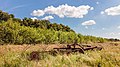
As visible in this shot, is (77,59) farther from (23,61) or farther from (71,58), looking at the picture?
(23,61)

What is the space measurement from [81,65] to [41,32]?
47.8 metres

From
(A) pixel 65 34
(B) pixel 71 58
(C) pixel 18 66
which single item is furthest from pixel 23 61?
(A) pixel 65 34

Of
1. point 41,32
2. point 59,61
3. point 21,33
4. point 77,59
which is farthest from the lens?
point 41,32

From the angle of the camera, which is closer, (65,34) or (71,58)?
(71,58)

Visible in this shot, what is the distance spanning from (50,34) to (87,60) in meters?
47.1

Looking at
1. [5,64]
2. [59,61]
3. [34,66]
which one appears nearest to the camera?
[34,66]

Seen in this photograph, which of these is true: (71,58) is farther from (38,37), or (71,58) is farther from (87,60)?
(38,37)

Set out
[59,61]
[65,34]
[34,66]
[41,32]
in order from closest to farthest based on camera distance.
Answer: [34,66], [59,61], [41,32], [65,34]

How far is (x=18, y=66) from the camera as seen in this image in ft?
28.4

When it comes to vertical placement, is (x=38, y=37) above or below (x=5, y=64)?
below

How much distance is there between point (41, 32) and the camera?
56.9 metres

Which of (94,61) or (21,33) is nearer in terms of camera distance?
(94,61)

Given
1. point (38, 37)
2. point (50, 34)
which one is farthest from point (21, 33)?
point (50, 34)

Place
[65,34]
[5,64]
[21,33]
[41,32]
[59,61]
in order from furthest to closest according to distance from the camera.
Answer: [65,34] < [41,32] < [21,33] < [59,61] < [5,64]
